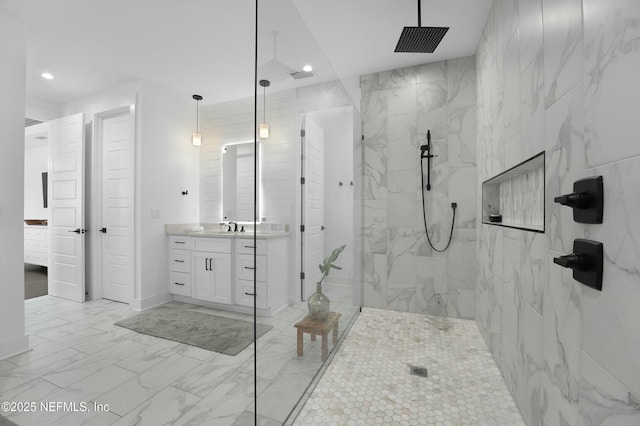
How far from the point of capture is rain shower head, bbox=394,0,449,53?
5.96 ft

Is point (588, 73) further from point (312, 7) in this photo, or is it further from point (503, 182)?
point (312, 7)

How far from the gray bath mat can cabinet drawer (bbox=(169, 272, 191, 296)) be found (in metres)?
0.22

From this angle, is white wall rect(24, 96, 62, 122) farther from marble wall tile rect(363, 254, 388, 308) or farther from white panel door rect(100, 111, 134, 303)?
marble wall tile rect(363, 254, 388, 308)

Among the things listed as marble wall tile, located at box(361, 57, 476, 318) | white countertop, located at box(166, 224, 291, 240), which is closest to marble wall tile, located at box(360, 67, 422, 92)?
marble wall tile, located at box(361, 57, 476, 318)

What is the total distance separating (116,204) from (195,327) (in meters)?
1.95

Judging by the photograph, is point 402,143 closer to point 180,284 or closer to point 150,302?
point 180,284

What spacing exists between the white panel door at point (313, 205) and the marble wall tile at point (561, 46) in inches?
50.2

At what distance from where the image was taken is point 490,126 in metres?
2.08

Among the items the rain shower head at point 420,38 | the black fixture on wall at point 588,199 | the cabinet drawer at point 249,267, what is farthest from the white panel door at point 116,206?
the black fixture on wall at point 588,199

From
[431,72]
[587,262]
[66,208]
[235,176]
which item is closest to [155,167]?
[235,176]

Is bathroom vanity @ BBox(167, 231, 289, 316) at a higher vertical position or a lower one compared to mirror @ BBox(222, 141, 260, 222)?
lower

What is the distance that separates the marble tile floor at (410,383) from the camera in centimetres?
143

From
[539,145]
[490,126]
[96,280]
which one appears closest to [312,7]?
[490,126]

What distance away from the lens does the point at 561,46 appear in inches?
39.4
